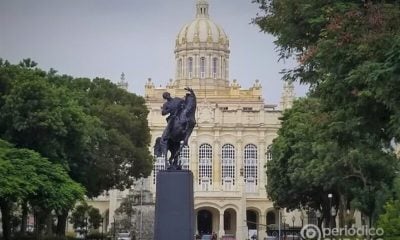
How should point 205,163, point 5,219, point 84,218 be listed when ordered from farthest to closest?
1. point 205,163
2. point 84,218
3. point 5,219

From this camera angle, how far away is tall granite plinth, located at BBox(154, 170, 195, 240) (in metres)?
23.1

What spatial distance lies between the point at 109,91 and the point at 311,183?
1711cm

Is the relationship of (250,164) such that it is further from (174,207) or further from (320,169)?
(174,207)

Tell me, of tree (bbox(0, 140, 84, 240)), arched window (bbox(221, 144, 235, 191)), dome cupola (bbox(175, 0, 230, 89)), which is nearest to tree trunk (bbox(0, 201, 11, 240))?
tree (bbox(0, 140, 84, 240))

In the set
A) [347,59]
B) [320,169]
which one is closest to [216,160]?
[320,169]

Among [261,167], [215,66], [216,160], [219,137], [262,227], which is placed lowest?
[262,227]

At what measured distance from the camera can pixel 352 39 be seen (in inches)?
757

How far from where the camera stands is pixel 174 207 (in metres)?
23.3

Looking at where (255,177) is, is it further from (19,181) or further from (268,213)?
(19,181)

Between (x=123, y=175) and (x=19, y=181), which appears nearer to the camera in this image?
(x=19, y=181)

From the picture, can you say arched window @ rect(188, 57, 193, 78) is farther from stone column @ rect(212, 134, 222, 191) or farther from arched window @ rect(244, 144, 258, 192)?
arched window @ rect(244, 144, 258, 192)

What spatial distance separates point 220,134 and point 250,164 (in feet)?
18.3

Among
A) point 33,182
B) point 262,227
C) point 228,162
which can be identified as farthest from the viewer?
point 228,162

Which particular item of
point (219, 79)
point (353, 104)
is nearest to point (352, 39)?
point (353, 104)
